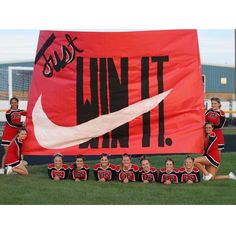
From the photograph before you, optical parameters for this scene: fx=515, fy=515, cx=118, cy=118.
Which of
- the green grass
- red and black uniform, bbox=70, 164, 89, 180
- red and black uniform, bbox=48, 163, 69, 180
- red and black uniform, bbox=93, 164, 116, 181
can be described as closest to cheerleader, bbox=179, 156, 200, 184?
the green grass

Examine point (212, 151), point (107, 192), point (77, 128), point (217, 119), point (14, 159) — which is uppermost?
point (217, 119)

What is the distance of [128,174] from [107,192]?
106 centimetres

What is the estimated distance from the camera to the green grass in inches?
265

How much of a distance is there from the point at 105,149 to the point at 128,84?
1142mm

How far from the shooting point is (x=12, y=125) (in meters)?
9.47

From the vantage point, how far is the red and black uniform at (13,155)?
8.99 metres

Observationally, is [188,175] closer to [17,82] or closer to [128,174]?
[128,174]

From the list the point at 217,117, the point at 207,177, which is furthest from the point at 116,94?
the point at 207,177

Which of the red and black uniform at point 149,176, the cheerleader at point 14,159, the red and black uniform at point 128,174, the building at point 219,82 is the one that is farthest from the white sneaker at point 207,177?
the building at point 219,82

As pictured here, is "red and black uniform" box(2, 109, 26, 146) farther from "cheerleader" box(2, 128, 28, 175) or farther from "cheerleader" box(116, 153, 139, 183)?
"cheerleader" box(116, 153, 139, 183)

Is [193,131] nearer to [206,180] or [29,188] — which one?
[206,180]

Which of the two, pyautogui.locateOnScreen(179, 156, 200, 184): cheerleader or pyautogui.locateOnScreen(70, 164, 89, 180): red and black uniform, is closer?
pyautogui.locateOnScreen(179, 156, 200, 184): cheerleader

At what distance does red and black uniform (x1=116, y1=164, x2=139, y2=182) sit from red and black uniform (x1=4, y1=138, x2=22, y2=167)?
6.07 feet

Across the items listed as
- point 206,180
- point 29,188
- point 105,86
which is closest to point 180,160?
point 206,180
